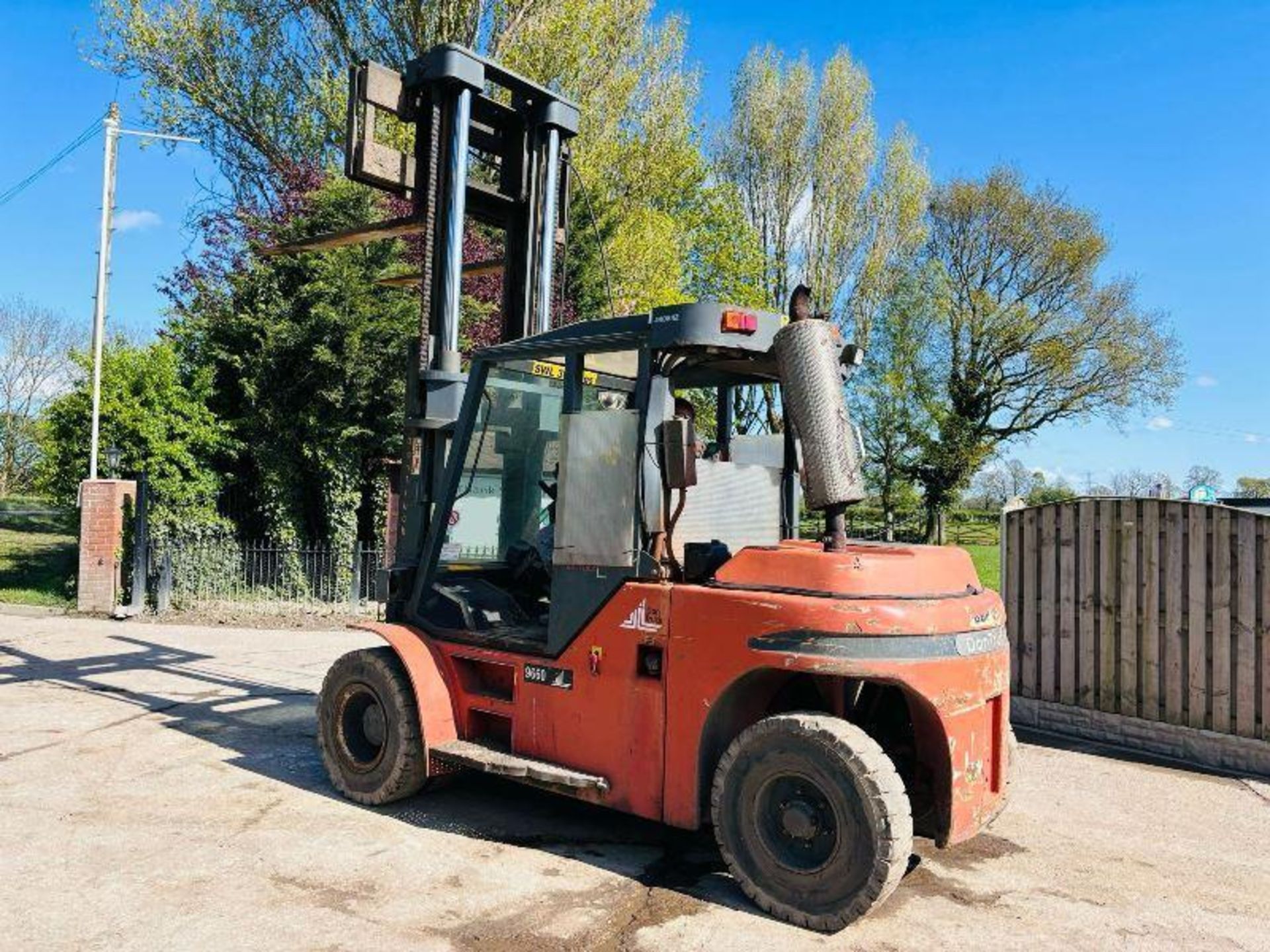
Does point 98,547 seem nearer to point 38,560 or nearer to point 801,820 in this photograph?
point 38,560

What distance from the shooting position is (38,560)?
18.3 meters

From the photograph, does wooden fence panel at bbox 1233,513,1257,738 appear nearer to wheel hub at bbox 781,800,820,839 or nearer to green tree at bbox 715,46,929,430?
wheel hub at bbox 781,800,820,839

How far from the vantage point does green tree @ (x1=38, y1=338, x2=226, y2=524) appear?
567 inches

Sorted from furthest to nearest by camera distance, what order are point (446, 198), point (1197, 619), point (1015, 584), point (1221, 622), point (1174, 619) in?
point (1015, 584), point (1174, 619), point (1197, 619), point (1221, 622), point (446, 198)

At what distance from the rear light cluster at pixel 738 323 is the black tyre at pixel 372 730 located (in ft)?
8.88

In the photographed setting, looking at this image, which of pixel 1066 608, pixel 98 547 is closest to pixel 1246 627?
pixel 1066 608

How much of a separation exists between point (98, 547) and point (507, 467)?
10.8m

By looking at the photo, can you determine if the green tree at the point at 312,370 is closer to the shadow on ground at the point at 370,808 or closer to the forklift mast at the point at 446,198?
the shadow on ground at the point at 370,808

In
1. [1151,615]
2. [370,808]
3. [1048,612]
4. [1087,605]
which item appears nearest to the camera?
[370,808]

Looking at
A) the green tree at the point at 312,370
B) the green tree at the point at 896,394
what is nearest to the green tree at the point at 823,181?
the green tree at the point at 896,394

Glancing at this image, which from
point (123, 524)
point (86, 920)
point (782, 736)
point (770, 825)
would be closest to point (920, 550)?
point (782, 736)

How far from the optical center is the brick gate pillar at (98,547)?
13.6 m

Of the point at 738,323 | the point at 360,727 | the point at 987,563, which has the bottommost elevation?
the point at 360,727

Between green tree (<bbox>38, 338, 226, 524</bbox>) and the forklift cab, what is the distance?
34.7 ft
